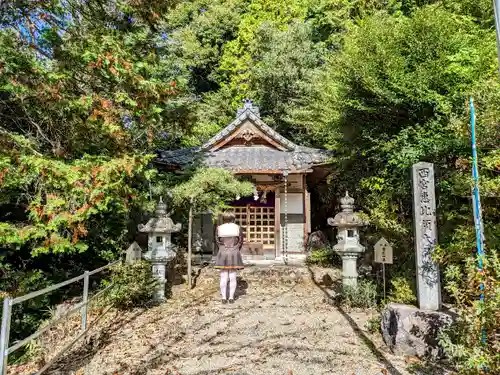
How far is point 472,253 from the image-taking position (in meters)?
4.14

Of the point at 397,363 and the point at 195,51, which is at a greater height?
the point at 195,51

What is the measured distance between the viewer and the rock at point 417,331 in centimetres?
425

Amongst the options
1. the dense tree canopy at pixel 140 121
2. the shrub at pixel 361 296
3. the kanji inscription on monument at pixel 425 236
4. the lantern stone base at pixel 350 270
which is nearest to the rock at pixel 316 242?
the dense tree canopy at pixel 140 121

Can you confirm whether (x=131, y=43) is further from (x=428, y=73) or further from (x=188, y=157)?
(x=428, y=73)

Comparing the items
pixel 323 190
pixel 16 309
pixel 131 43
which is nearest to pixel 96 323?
pixel 16 309

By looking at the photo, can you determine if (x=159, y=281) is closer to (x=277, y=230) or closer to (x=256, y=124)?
(x=277, y=230)

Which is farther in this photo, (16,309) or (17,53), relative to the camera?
(16,309)

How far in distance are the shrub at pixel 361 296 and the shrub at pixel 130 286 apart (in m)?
3.97

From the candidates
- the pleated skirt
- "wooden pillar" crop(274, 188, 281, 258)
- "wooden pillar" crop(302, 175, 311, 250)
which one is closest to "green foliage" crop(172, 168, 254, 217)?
the pleated skirt

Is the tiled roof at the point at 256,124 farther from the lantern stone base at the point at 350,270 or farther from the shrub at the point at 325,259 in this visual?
the lantern stone base at the point at 350,270

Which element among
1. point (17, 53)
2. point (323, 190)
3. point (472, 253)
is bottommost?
point (472, 253)

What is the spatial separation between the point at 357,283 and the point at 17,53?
768 centimetres

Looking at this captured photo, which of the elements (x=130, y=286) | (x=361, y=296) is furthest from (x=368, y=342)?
(x=130, y=286)

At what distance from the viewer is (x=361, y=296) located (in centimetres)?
648
